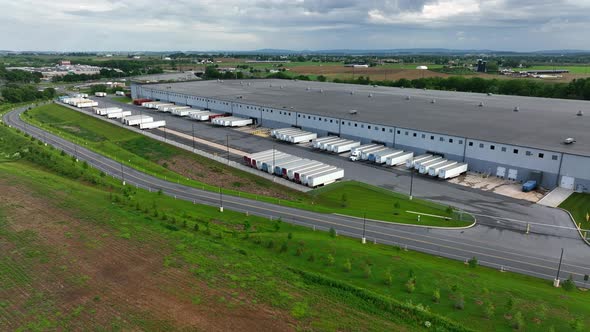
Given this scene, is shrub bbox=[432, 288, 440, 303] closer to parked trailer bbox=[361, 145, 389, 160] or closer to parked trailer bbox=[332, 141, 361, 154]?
parked trailer bbox=[361, 145, 389, 160]

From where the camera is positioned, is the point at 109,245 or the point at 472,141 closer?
the point at 109,245

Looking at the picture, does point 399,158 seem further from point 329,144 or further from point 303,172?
point 303,172

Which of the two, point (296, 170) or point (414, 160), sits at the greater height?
point (414, 160)

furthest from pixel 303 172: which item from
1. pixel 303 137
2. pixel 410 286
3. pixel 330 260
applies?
pixel 410 286

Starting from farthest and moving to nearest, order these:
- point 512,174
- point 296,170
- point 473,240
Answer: point 296,170 → point 512,174 → point 473,240

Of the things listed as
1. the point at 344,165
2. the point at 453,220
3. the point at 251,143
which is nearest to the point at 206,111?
the point at 251,143

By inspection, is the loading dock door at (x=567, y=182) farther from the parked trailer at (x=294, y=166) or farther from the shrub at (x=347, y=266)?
the shrub at (x=347, y=266)

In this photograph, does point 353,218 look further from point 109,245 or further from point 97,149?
point 97,149
